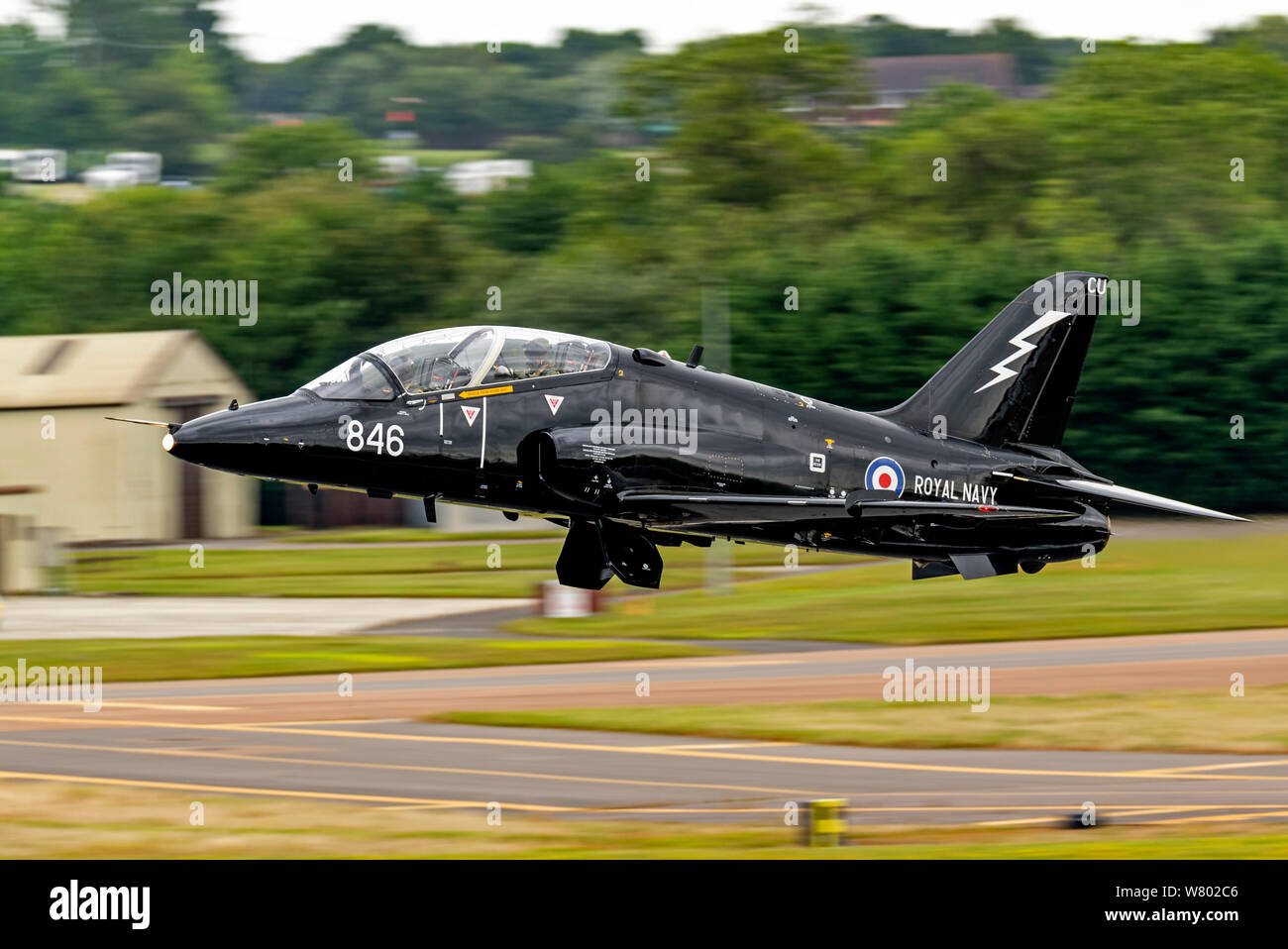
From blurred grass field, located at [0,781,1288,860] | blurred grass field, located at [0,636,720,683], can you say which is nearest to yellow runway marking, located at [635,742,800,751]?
blurred grass field, located at [0,781,1288,860]

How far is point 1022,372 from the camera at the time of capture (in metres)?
22.3

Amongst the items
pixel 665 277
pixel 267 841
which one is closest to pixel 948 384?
pixel 267 841

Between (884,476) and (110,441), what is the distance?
2933 centimetres

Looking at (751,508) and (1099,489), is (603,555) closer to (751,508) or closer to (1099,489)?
(751,508)

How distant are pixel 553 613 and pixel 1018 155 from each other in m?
37.5

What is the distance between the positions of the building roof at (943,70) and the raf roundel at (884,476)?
145633mm

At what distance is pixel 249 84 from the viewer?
18275 centimetres

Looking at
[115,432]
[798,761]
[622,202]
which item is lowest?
[798,761]

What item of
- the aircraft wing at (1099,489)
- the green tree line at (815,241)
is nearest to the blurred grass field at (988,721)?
the aircraft wing at (1099,489)

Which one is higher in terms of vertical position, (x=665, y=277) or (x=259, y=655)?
(x=665, y=277)

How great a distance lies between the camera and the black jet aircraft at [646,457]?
1830cm

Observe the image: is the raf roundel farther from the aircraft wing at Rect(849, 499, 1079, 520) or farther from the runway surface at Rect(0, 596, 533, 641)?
the runway surface at Rect(0, 596, 533, 641)

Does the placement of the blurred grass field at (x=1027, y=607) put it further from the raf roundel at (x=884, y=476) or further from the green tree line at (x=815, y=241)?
the raf roundel at (x=884, y=476)

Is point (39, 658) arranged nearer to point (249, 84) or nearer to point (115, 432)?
point (115, 432)
